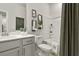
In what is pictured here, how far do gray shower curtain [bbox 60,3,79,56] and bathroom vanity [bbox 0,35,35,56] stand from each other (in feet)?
2.36

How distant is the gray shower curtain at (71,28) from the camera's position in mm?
1453

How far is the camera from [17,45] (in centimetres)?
158

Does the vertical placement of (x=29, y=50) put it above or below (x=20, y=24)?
below

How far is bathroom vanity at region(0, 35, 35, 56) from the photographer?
1391 mm

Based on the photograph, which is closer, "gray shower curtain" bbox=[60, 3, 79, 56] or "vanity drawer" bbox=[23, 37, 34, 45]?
"gray shower curtain" bbox=[60, 3, 79, 56]

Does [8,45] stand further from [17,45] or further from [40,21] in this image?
[40,21]

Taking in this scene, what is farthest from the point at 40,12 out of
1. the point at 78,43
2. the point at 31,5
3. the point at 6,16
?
the point at 78,43

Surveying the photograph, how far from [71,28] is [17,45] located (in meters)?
1.03

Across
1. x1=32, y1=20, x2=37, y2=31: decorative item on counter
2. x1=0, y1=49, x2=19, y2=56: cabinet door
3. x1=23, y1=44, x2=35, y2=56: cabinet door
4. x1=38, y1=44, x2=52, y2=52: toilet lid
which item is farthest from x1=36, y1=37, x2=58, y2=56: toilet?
x1=0, y1=49, x2=19, y2=56: cabinet door

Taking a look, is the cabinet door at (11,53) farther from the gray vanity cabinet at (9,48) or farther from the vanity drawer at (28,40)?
the vanity drawer at (28,40)

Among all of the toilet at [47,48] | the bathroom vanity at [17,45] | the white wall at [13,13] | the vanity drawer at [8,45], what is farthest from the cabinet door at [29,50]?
the white wall at [13,13]

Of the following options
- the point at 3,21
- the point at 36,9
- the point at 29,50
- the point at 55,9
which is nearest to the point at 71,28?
the point at 55,9

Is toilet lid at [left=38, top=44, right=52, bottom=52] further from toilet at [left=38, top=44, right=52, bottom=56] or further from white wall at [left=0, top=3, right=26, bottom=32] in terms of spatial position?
white wall at [left=0, top=3, right=26, bottom=32]

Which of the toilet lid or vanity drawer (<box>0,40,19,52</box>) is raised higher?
vanity drawer (<box>0,40,19,52</box>)
